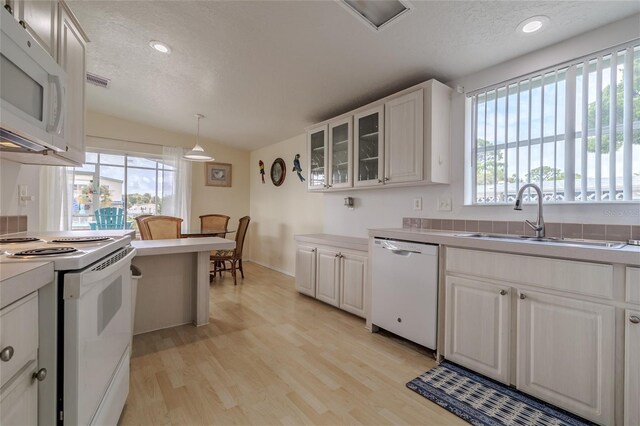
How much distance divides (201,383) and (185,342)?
2.19ft

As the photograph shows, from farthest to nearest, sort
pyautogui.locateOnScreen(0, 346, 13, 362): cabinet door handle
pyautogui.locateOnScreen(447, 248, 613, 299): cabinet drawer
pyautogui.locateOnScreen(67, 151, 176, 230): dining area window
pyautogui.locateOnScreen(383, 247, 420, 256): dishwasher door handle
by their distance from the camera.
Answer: pyautogui.locateOnScreen(67, 151, 176, 230): dining area window, pyautogui.locateOnScreen(383, 247, 420, 256): dishwasher door handle, pyautogui.locateOnScreen(447, 248, 613, 299): cabinet drawer, pyautogui.locateOnScreen(0, 346, 13, 362): cabinet door handle

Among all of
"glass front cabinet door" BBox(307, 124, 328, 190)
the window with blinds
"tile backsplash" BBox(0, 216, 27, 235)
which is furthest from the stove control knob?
"glass front cabinet door" BBox(307, 124, 328, 190)

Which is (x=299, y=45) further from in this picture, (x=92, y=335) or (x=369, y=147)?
(x=92, y=335)

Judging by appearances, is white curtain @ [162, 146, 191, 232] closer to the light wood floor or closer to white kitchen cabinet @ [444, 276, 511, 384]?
the light wood floor

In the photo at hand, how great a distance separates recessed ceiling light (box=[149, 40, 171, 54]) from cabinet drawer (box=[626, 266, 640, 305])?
11.2ft

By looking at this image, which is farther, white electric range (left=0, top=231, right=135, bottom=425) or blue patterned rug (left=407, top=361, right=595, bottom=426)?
blue patterned rug (left=407, top=361, right=595, bottom=426)

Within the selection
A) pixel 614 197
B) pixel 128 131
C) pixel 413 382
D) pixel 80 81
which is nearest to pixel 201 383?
pixel 413 382

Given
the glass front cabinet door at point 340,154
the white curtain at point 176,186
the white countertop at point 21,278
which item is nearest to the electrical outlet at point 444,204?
the glass front cabinet door at point 340,154

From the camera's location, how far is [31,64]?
102cm

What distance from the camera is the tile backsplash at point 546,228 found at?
1700 millimetres

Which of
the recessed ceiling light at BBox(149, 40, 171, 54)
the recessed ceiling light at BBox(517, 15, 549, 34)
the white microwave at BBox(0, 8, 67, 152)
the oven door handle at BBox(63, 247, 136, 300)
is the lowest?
the oven door handle at BBox(63, 247, 136, 300)

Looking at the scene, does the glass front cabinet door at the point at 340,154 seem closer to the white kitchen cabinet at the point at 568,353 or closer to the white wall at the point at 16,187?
the white kitchen cabinet at the point at 568,353

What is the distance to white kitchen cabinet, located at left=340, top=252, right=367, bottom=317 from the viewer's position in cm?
276

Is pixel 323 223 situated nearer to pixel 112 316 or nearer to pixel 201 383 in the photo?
pixel 201 383
